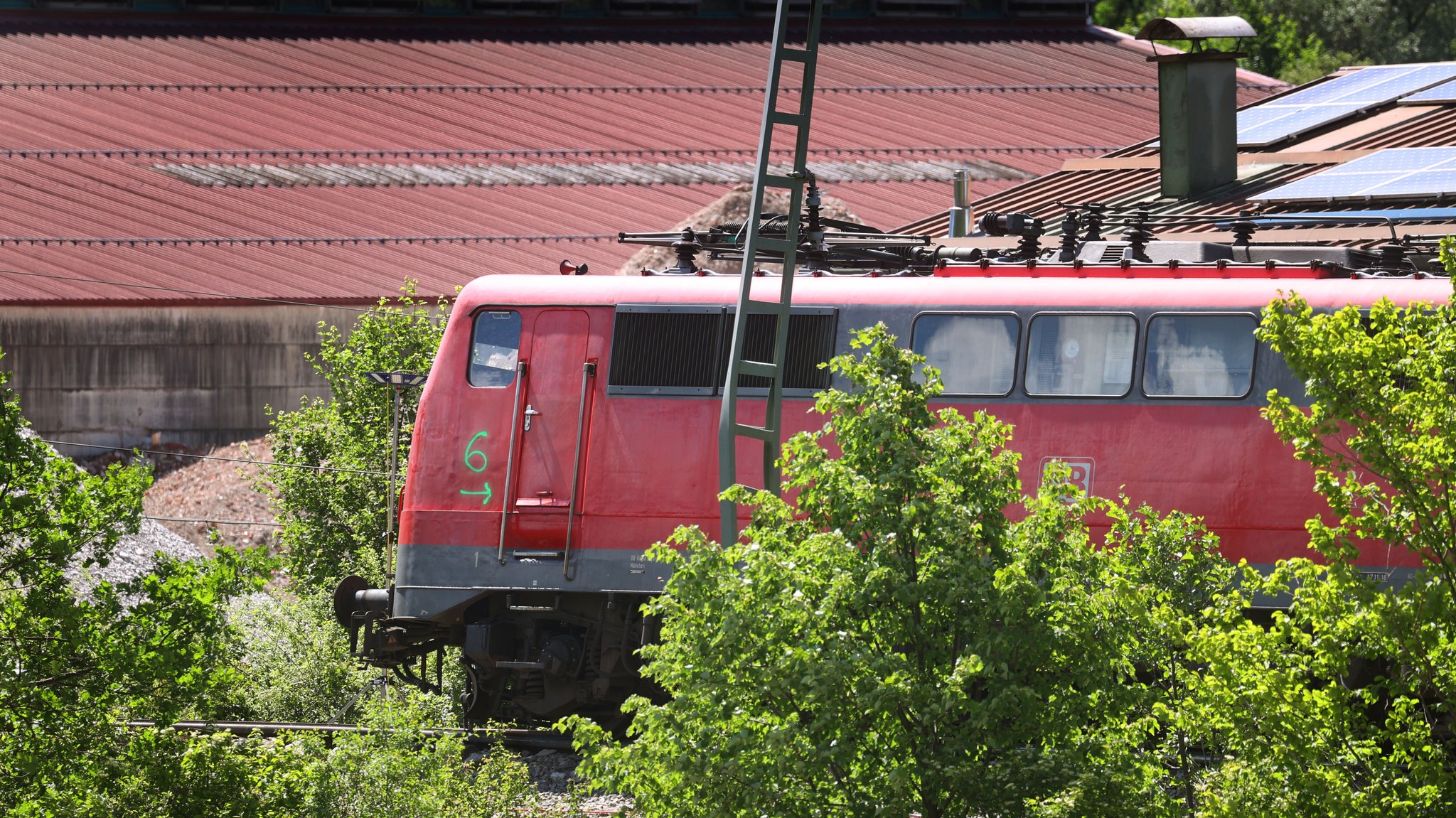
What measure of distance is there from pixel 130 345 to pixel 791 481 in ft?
97.0

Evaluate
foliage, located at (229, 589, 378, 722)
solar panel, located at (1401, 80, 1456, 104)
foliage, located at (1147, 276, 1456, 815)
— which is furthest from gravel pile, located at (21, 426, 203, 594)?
solar panel, located at (1401, 80, 1456, 104)

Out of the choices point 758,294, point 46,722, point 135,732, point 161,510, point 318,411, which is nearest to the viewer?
point 46,722

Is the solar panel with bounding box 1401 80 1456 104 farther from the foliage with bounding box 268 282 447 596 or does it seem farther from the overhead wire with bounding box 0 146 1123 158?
the overhead wire with bounding box 0 146 1123 158

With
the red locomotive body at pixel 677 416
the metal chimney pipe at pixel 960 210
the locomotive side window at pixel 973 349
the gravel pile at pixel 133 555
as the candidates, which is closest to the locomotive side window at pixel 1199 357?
the red locomotive body at pixel 677 416

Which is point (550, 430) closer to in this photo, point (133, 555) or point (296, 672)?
point (296, 672)

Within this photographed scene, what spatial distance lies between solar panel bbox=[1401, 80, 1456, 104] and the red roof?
53.7ft

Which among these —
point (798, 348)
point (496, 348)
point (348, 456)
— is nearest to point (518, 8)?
point (348, 456)

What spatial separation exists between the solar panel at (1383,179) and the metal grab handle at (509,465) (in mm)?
10226

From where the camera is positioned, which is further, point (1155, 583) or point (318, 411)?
point (318, 411)

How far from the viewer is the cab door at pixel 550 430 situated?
15219 millimetres

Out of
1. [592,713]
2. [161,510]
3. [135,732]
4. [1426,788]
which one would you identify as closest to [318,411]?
[161,510]

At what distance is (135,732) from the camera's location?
12.7 meters

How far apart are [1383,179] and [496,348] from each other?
436 inches

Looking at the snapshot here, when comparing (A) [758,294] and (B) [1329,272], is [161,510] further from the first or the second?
(B) [1329,272]
